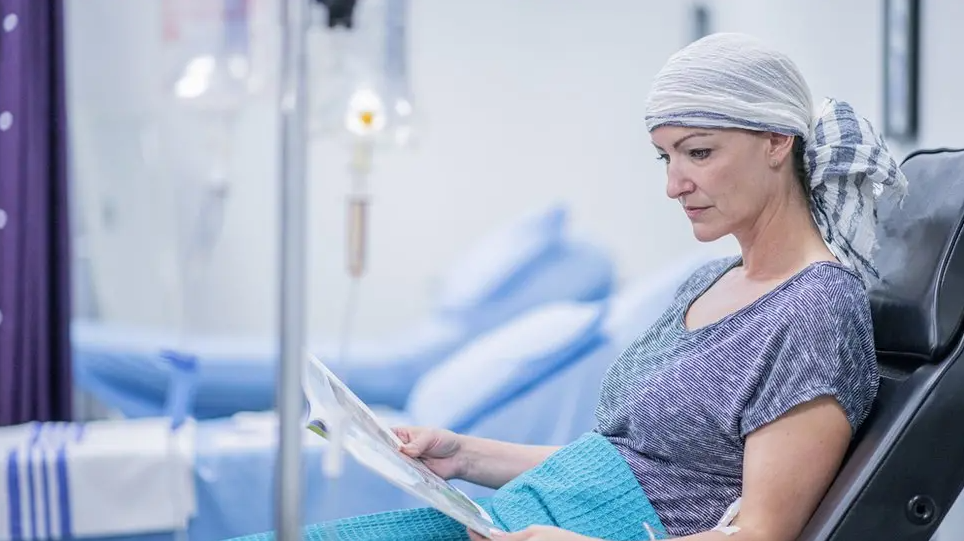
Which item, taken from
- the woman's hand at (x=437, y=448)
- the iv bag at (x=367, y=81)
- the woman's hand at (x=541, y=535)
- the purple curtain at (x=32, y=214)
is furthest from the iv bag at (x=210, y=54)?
the woman's hand at (x=541, y=535)

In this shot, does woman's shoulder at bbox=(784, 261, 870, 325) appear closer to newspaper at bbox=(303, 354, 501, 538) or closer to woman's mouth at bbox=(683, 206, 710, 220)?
woman's mouth at bbox=(683, 206, 710, 220)

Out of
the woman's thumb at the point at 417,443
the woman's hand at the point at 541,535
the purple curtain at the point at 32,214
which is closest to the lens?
the woman's hand at the point at 541,535

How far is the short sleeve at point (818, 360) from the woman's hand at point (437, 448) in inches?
16.5

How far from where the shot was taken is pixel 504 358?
231 centimetres

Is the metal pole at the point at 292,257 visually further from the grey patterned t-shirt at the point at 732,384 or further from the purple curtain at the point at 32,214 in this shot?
the purple curtain at the point at 32,214

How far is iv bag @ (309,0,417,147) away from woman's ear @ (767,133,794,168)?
129cm

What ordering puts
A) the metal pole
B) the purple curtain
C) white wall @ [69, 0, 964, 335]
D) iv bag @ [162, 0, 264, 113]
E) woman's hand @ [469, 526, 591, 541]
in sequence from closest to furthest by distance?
the metal pole, woman's hand @ [469, 526, 591, 541], the purple curtain, iv bag @ [162, 0, 264, 113], white wall @ [69, 0, 964, 335]

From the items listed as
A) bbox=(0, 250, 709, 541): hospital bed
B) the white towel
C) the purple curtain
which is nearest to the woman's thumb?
bbox=(0, 250, 709, 541): hospital bed

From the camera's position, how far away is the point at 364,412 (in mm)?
1231

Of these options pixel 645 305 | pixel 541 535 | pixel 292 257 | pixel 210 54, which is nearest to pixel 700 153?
pixel 541 535

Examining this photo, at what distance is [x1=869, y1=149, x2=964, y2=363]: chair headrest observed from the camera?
1.20 metres

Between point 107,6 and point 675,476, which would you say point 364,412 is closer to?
point 675,476

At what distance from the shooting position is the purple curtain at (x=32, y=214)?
7.22 feet

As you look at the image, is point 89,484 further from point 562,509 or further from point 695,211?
point 695,211
